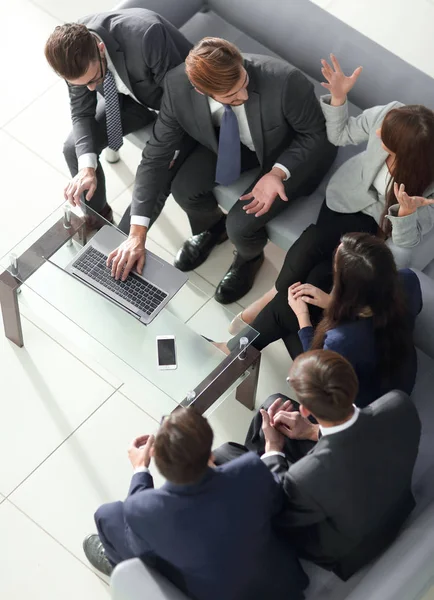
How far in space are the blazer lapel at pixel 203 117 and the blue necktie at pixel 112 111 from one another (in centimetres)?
36

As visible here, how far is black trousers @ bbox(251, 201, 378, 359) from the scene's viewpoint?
3.08 m

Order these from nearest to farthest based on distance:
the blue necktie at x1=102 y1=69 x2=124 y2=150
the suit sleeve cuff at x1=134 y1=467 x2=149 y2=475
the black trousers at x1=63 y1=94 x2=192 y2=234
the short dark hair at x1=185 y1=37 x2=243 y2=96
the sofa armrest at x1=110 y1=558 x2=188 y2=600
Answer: the sofa armrest at x1=110 y1=558 x2=188 y2=600
the suit sleeve cuff at x1=134 y1=467 x2=149 y2=475
the short dark hair at x1=185 y1=37 x2=243 y2=96
the blue necktie at x1=102 y1=69 x2=124 y2=150
the black trousers at x1=63 y1=94 x2=192 y2=234

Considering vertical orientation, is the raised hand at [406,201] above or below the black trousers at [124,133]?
above

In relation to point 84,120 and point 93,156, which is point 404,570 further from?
point 84,120

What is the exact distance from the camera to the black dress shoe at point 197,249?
3.60 meters

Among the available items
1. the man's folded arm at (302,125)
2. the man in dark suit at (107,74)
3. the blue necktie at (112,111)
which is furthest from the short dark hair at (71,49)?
the man's folded arm at (302,125)

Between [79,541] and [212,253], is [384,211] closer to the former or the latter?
[212,253]

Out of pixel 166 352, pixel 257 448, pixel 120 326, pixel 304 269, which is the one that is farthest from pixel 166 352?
pixel 304 269

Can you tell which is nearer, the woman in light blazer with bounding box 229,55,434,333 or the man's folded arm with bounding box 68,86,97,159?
the woman in light blazer with bounding box 229,55,434,333

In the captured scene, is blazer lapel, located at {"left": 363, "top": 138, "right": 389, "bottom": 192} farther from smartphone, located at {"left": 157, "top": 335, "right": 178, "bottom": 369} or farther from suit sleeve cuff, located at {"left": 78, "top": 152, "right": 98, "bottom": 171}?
suit sleeve cuff, located at {"left": 78, "top": 152, "right": 98, "bottom": 171}

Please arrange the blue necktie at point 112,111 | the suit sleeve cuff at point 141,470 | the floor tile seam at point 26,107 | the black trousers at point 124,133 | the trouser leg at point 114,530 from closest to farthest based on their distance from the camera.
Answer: the trouser leg at point 114,530 < the suit sleeve cuff at point 141,470 < the blue necktie at point 112,111 < the black trousers at point 124,133 < the floor tile seam at point 26,107

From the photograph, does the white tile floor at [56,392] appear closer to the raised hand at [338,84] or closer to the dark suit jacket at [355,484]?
the dark suit jacket at [355,484]

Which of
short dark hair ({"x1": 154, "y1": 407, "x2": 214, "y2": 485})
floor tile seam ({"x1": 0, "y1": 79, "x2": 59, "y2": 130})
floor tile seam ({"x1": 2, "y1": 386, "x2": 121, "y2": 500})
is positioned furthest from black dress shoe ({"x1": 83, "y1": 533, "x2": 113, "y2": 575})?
floor tile seam ({"x1": 0, "y1": 79, "x2": 59, "y2": 130})

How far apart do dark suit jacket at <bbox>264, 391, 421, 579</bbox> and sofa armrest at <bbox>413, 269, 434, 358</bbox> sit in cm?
58
